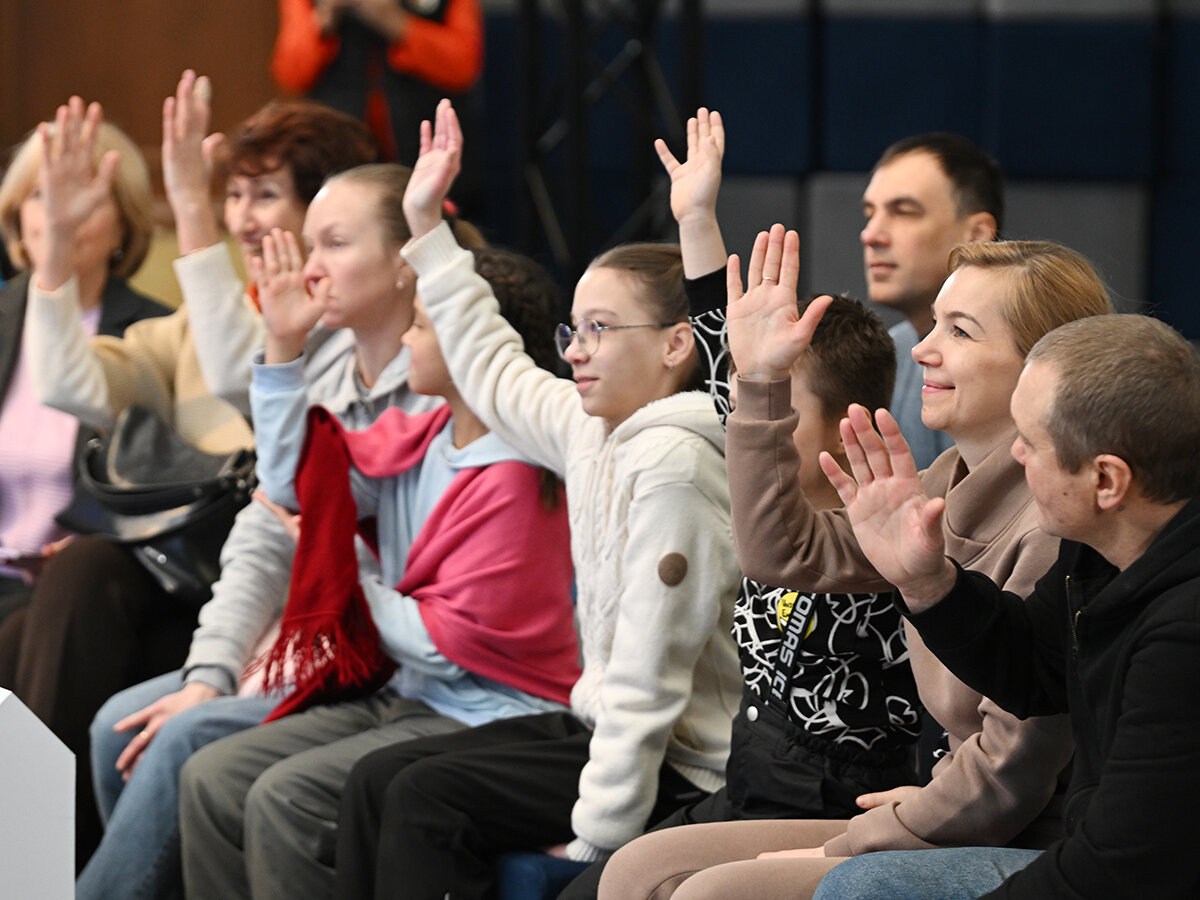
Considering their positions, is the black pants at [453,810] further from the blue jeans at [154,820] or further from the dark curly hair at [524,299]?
the dark curly hair at [524,299]

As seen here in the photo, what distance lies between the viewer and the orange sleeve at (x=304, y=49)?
12.1ft

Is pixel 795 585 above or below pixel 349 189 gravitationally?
below

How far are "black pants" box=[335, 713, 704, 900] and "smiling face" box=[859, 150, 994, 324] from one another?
2.93 feet

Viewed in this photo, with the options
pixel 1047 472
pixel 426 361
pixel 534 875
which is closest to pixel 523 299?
pixel 426 361

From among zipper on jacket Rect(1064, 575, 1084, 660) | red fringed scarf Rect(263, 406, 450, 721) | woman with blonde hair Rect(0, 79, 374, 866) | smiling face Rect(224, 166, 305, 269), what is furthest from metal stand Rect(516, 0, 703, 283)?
zipper on jacket Rect(1064, 575, 1084, 660)

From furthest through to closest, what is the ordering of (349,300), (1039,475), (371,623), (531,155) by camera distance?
(531,155) → (349,300) → (371,623) → (1039,475)

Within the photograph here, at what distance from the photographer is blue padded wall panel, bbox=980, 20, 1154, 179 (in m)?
4.57

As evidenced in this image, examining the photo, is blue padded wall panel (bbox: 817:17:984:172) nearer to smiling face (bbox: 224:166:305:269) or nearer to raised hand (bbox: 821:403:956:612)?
smiling face (bbox: 224:166:305:269)

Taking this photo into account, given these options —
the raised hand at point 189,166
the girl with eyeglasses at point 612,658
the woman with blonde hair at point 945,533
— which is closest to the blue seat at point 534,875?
the girl with eyeglasses at point 612,658

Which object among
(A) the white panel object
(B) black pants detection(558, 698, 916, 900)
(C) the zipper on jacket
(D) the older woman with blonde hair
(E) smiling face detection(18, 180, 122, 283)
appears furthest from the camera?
(E) smiling face detection(18, 180, 122, 283)

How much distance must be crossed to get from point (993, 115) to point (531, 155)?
1.44 meters

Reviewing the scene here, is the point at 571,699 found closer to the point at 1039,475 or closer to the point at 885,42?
the point at 1039,475

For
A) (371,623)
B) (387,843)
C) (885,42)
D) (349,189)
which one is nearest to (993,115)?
(885,42)

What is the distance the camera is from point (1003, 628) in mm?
1348
